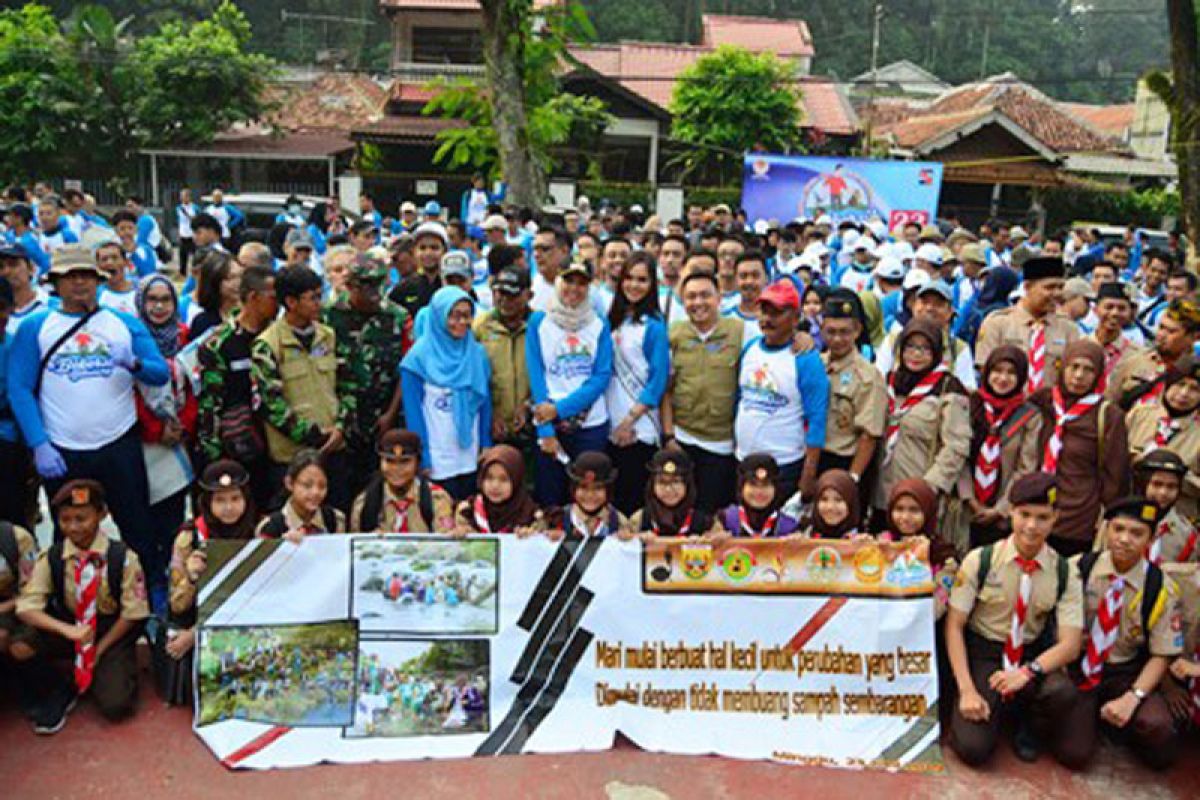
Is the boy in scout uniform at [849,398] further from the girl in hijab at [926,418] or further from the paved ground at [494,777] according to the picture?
the paved ground at [494,777]

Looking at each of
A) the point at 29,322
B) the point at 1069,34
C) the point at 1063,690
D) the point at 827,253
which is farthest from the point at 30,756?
the point at 1069,34

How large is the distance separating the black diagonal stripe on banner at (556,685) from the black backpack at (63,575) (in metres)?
1.92

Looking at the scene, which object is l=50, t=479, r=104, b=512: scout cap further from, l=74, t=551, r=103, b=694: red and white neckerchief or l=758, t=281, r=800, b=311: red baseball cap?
l=758, t=281, r=800, b=311: red baseball cap

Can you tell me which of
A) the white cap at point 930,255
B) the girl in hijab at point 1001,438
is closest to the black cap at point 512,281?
the girl in hijab at point 1001,438

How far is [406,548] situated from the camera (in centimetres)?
444

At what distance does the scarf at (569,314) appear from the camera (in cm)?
530

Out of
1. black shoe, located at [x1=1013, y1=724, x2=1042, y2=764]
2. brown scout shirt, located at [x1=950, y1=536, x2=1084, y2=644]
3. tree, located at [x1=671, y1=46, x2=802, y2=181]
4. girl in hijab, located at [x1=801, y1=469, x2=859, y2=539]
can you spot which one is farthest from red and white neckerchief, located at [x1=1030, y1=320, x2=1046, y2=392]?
tree, located at [x1=671, y1=46, x2=802, y2=181]

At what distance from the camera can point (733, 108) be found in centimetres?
2611

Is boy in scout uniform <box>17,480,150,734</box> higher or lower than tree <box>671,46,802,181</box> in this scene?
lower

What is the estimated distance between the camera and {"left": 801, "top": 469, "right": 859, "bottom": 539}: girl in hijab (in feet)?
15.1

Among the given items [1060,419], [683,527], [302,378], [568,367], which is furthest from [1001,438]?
[302,378]

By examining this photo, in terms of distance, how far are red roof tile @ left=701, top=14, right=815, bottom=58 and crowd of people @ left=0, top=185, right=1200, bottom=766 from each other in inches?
1480

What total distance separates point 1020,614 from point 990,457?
1038mm

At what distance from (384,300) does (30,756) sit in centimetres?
278
